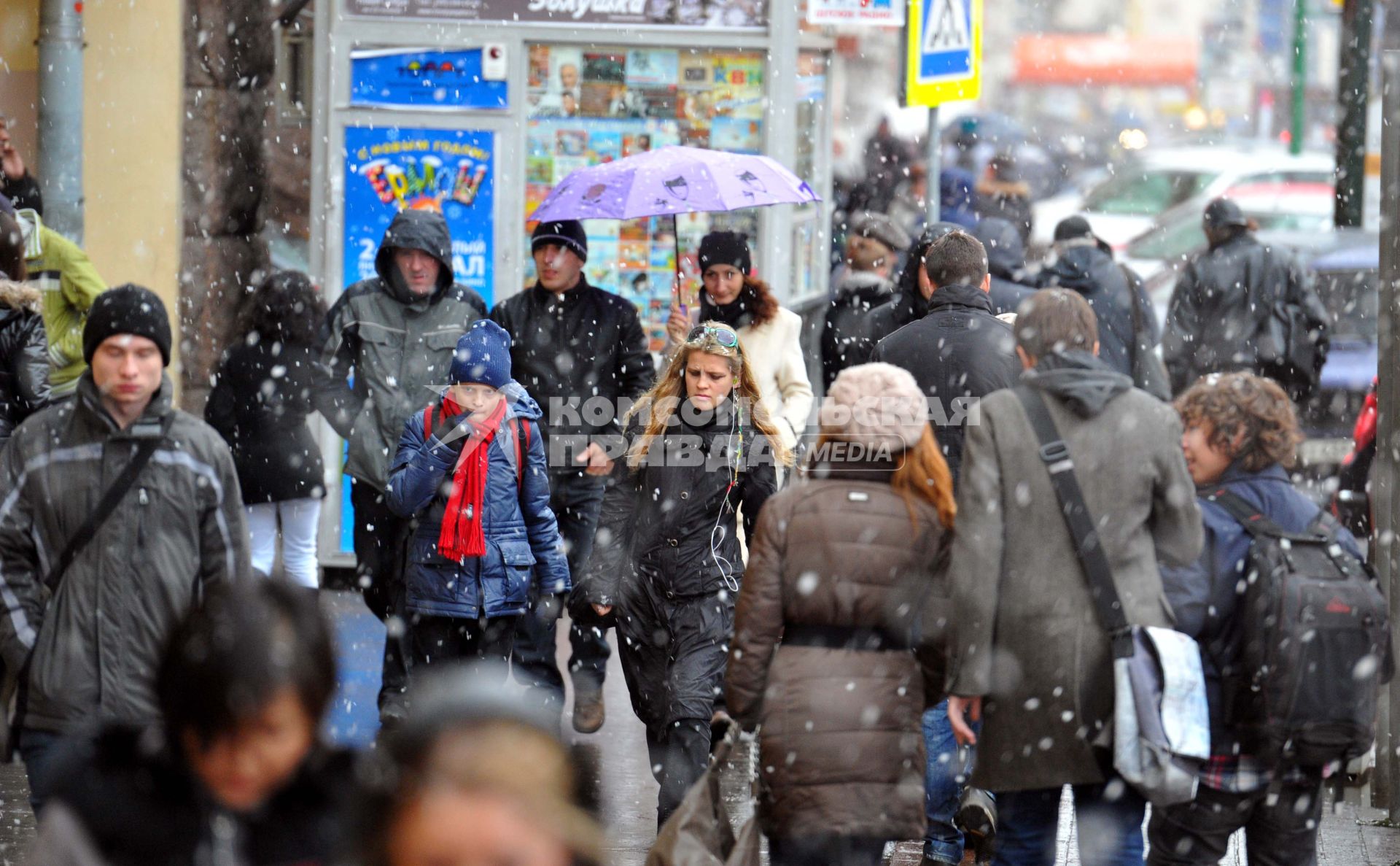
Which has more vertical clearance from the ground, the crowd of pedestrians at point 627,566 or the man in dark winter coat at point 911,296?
the man in dark winter coat at point 911,296

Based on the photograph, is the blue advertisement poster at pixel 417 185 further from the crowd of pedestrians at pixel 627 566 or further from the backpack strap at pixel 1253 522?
the backpack strap at pixel 1253 522

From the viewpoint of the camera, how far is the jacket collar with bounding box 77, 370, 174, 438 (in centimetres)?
453

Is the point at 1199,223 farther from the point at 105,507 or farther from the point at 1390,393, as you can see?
the point at 105,507

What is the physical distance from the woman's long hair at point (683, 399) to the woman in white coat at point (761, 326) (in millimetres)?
2093

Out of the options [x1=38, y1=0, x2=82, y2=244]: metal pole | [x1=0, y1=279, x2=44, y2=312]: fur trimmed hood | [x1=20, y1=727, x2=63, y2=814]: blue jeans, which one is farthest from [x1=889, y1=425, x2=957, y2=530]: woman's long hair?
[x1=38, y1=0, x2=82, y2=244]: metal pole

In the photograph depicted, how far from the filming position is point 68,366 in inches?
290

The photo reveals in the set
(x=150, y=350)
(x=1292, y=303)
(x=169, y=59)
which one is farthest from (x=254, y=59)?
(x=150, y=350)

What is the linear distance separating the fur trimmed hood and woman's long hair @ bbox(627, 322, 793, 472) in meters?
2.04

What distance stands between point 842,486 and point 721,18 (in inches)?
232

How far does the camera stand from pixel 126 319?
14.9ft

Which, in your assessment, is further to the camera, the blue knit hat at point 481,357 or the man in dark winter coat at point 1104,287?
the man in dark winter coat at point 1104,287

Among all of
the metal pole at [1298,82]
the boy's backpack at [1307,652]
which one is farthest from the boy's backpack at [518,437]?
the metal pole at [1298,82]

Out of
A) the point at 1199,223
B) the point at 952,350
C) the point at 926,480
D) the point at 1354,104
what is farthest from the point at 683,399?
the point at 1199,223

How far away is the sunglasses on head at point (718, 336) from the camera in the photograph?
6.14 metres
